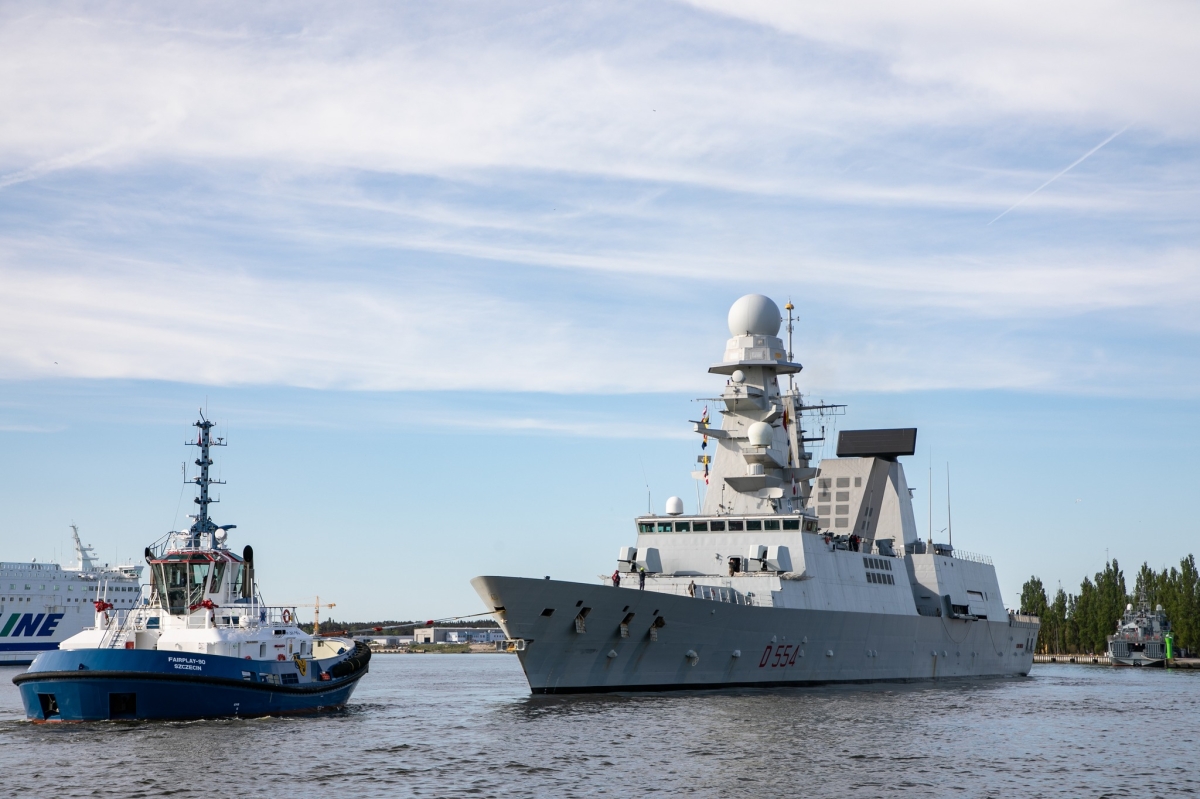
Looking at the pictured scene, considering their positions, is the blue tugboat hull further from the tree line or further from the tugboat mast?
the tree line

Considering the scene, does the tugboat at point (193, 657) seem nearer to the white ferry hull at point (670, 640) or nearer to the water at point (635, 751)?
the water at point (635, 751)

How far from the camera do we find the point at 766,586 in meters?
38.2

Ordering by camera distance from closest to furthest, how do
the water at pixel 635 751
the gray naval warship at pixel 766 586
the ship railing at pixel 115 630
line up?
the water at pixel 635 751 < the ship railing at pixel 115 630 < the gray naval warship at pixel 766 586

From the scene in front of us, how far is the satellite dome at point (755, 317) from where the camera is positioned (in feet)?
150

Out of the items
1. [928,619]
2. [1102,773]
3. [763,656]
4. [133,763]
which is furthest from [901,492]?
[133,763]

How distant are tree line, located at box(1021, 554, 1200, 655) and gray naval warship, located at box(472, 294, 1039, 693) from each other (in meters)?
38.3

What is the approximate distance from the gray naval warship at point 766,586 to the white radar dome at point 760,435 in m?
0.06

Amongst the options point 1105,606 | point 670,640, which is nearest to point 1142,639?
point 1105,606

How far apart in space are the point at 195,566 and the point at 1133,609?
276 feet

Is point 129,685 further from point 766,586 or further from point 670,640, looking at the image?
point 766,586

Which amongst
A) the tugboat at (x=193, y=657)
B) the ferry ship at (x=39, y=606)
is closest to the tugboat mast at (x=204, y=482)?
the tugboat at (x=193, y=657)

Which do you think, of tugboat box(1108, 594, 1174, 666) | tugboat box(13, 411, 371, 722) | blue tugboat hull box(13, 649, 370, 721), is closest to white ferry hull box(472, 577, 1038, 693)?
tugboat box(13, 411, 371, 722)

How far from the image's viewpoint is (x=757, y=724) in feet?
95.0

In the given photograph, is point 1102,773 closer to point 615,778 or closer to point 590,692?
point 615,778
